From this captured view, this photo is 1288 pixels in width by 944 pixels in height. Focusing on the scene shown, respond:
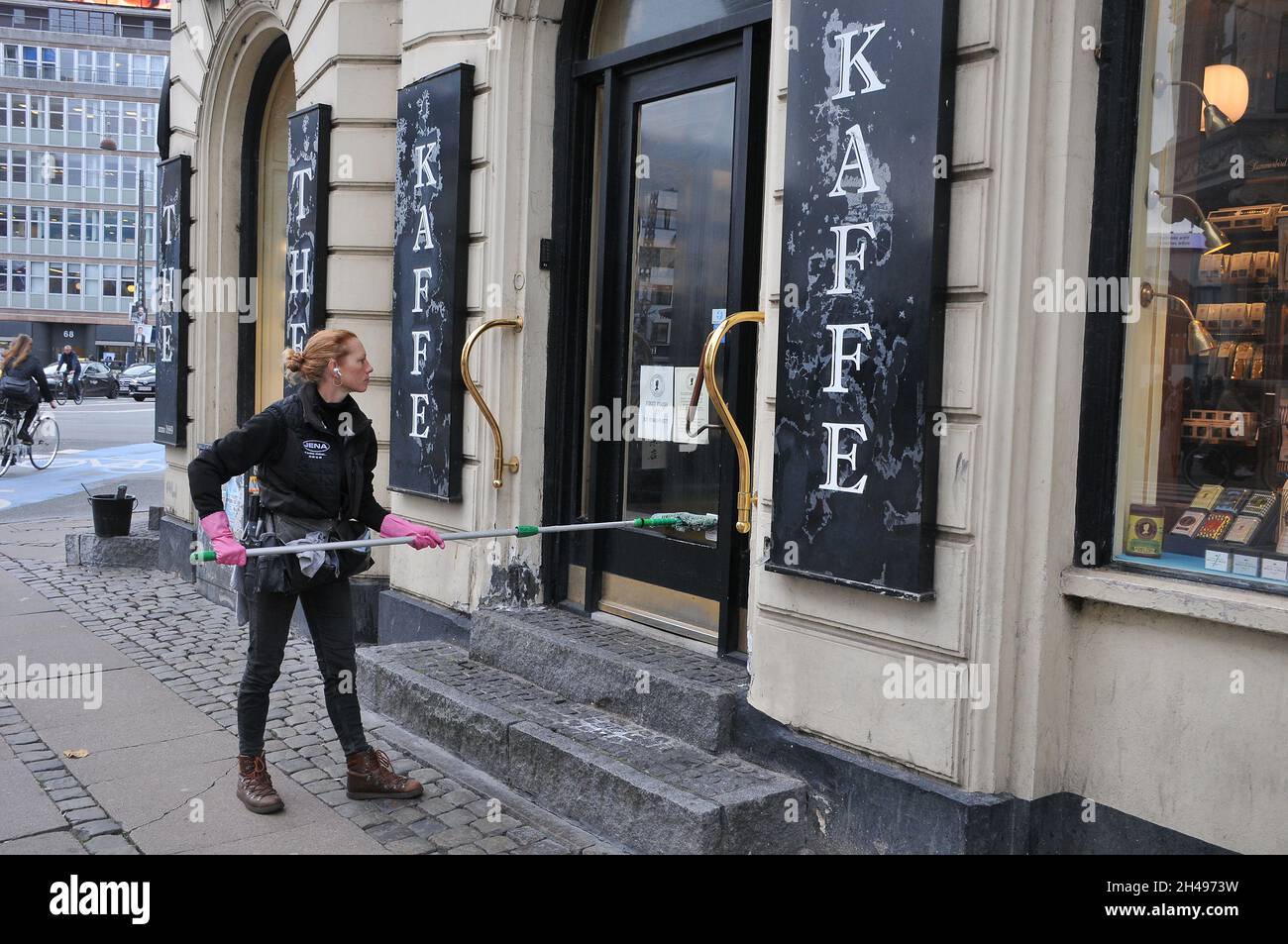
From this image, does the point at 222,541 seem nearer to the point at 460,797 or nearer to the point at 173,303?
the point at 460,797

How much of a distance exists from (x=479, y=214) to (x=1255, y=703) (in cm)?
462

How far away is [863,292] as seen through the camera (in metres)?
4.29

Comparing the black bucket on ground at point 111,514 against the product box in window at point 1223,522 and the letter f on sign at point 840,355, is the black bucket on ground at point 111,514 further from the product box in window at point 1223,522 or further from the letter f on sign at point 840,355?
the product box in window at point 1223,522

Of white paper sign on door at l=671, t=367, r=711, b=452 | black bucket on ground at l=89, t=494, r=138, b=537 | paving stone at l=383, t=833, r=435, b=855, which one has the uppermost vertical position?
white paper sign on door at l=671, t=367, r=711, b=452

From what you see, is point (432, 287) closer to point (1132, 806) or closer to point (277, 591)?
point (277, 591)

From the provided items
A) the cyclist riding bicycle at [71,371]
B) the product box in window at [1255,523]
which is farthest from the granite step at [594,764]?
the cyclist riding bicycle at [71,371]

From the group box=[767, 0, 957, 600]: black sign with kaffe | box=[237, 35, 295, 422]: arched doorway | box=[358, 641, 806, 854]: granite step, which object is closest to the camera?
box=[767, 0, 957, 600]: black sign with kaffe

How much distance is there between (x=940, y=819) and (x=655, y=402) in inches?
107

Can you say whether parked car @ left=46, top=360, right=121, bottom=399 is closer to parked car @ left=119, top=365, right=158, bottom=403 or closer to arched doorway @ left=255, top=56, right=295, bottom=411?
parked car @ left=119, top=365, right=158, bottom=403

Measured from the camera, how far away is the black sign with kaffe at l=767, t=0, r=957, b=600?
410 centimetres

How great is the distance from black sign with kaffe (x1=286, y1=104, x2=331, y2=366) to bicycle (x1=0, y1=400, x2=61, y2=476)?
9.87m

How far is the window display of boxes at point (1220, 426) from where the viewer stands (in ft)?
12.8

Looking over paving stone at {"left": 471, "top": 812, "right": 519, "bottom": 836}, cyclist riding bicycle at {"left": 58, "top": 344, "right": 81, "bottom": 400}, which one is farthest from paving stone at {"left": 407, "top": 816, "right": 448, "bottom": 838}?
cyclist riding bicycle at {"left": 58, "top": 344, "right": 81, "bottom": 400}

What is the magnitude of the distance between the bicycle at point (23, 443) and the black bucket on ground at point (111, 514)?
273 inches
